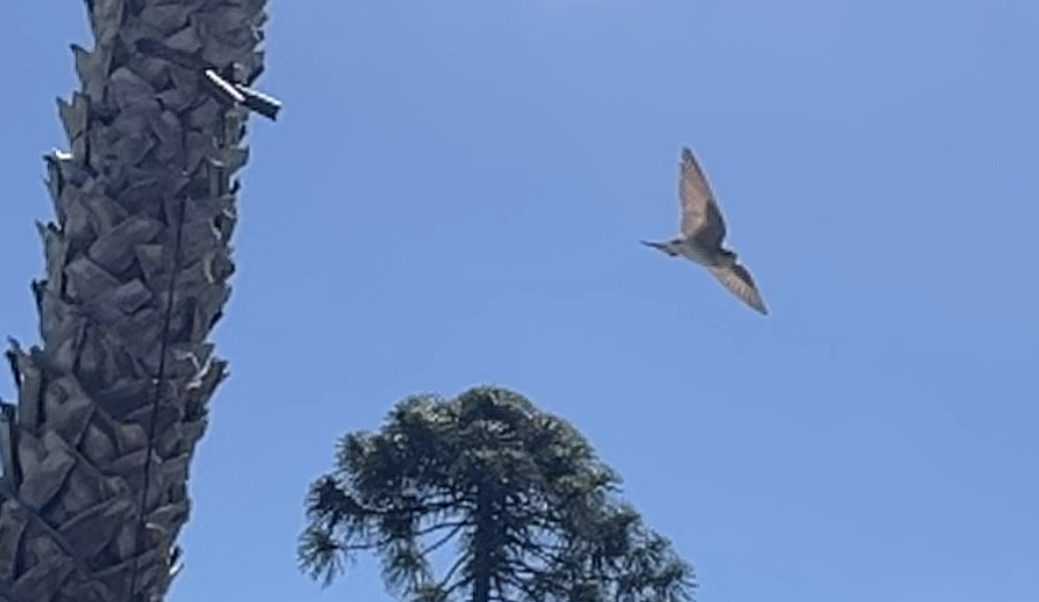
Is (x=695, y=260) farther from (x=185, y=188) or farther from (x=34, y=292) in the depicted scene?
(x=34, y=292)

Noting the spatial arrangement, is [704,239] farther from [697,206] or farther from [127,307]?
[127,307]

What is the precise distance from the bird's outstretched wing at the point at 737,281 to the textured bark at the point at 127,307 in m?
2.79

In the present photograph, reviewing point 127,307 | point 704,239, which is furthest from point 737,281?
point 127,307

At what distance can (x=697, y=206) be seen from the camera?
11.6 meters

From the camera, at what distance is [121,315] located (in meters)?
10.1

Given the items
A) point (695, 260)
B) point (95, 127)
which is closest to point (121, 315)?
point (95, 127)

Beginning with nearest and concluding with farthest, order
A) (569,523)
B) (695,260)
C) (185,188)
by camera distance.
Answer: (185,188) → (695,260) → (569,523)

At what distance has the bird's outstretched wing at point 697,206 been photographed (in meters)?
11.5

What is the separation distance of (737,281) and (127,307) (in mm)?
3492

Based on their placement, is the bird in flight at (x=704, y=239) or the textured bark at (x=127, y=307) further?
the bird in flight at (x=704, y=239)

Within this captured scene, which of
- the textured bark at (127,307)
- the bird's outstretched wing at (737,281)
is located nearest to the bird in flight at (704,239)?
the bird's outstretched wing at (737,281)

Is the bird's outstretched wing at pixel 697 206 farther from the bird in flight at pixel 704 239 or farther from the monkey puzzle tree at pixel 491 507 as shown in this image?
the monkey puzzle tree at pixel 491 507

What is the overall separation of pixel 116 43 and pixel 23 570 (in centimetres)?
282

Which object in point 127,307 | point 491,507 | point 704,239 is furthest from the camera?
point 491,507
